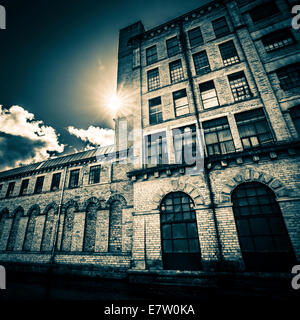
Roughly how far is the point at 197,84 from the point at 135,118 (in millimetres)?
4628

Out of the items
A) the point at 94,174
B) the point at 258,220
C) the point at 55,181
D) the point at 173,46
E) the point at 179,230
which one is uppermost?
the point at 173,46

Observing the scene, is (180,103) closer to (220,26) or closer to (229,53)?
(229,53)

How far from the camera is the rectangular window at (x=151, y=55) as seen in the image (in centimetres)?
1318

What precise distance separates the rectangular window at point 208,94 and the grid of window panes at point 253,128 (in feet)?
5.52

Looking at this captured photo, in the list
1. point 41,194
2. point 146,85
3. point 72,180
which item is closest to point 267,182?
point 146,85

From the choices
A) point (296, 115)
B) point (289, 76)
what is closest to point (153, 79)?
point (289, 76)

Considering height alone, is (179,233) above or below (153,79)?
below

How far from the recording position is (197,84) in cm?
1050

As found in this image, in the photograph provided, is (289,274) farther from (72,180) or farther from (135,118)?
(72,180)

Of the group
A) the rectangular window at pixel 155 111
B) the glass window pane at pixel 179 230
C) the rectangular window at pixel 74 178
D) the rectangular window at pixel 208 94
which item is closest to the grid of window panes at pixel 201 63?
the rectangular window at pixel 208 94

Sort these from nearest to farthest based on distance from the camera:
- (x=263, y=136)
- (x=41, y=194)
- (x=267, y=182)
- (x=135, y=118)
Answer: (x=267, y=182), (x=263, y=136), (x=135, y=118), (x=41, y=194)

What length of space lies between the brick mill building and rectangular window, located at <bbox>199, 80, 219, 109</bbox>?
124 mm

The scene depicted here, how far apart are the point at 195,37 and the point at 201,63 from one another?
265 centimetres

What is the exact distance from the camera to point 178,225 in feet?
27.0
